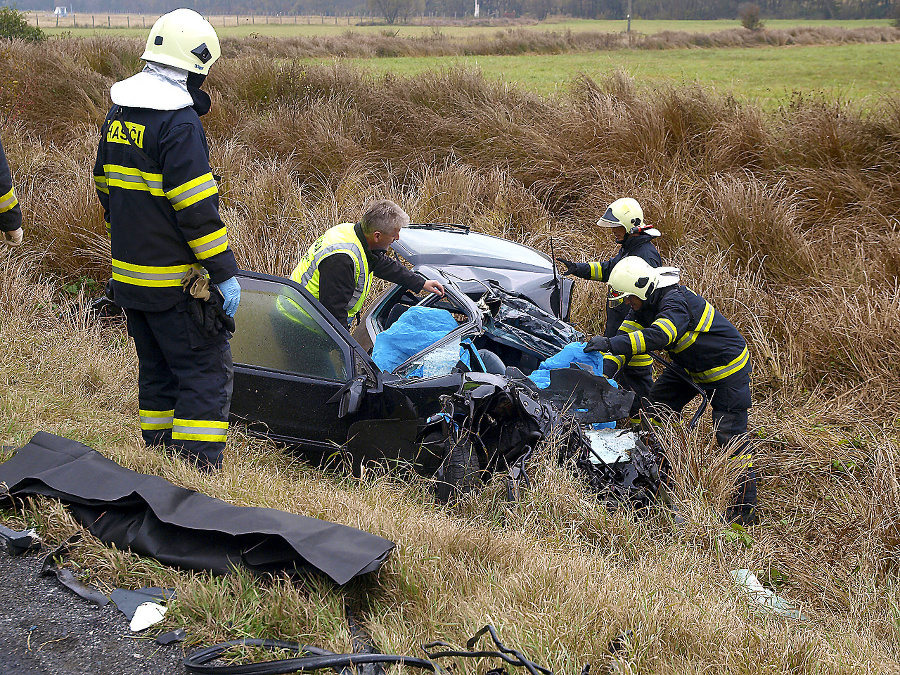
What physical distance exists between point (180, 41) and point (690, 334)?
341 centimetres

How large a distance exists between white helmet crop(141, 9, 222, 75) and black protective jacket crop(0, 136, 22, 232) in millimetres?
1764

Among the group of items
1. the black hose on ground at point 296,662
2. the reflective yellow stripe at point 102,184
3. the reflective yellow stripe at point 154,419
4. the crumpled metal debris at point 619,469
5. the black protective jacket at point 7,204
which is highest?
the reflective yellow stripe at point 102,184

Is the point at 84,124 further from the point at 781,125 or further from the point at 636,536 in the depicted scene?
the point at 636,536

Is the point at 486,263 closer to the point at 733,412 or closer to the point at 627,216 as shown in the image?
the point at 627,216

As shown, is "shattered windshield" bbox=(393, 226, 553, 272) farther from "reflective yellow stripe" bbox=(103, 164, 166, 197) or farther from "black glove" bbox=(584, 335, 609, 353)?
"reflective yellow stripe" bbox=(103, 164, 166, 197)

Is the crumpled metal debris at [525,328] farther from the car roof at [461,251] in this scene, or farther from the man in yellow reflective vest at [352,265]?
the car roof at [461,251]

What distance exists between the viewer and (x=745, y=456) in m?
4.50

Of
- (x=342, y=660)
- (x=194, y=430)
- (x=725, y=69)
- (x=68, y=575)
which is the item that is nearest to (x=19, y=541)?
(x=68, y=575)

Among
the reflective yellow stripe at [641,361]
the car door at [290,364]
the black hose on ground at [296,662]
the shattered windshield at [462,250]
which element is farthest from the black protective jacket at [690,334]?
the black hose on ground at [296,662]

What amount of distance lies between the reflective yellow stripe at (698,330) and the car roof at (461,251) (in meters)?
1.17

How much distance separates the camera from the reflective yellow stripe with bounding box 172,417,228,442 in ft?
11.3

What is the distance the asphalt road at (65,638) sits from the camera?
2.06 m

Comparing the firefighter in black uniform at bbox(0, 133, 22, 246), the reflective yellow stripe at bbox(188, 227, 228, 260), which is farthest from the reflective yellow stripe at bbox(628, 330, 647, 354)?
the firefighter in black uniform at bbox(0, 133, 22, 246)

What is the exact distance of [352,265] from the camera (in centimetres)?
456
